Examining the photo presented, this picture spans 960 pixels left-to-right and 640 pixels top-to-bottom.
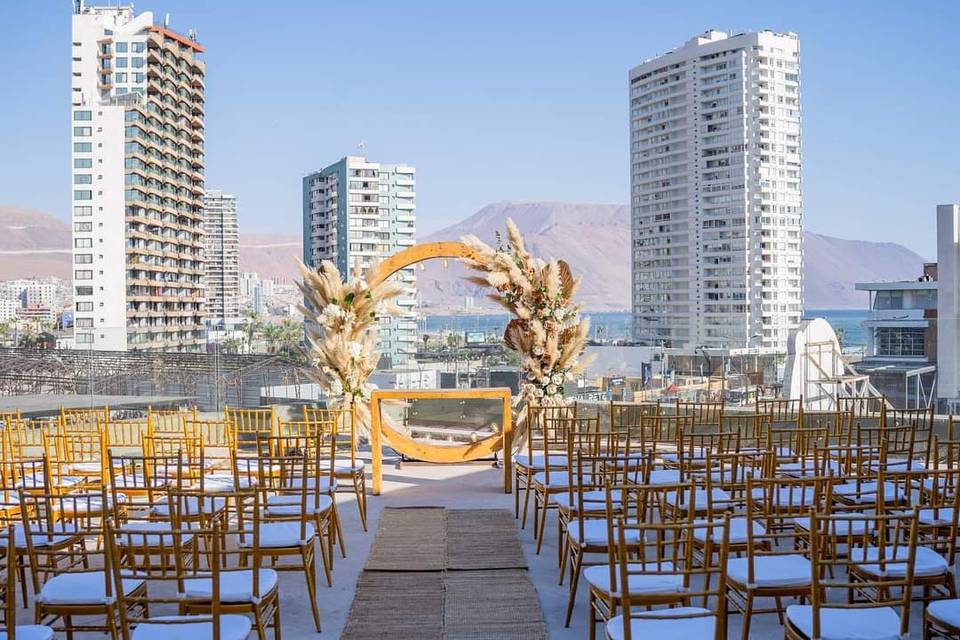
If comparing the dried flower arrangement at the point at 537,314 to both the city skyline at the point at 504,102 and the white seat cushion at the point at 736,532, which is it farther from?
the city skyline at the point at 504,102

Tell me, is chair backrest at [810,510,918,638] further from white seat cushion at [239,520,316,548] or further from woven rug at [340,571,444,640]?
white seat cushion at [239,520,316,548]

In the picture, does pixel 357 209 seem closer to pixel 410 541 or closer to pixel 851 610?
pixel 410 541

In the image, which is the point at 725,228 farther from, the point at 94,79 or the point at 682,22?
the point at 94,79

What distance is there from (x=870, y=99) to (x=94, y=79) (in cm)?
8543

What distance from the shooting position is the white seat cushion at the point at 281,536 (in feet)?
14.5

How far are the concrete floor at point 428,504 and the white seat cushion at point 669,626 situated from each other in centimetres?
101

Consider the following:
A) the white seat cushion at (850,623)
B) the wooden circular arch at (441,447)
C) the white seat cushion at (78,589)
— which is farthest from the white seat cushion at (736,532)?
the wooden circular arch at (441,447)

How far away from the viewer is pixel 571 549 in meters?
4.83

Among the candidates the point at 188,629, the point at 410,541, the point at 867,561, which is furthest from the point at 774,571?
the point at 410,541

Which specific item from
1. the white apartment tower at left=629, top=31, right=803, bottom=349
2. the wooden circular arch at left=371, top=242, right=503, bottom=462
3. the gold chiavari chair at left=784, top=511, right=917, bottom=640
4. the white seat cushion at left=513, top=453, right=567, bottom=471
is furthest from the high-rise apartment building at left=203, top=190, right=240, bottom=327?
the gold chiavari chair at left=784, top=511, right=917, bottom=640

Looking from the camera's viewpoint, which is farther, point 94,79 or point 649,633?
point 94,79

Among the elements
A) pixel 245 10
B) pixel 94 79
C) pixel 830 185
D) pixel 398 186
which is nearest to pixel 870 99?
pixel 830 185

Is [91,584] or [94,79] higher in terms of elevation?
[94,79]

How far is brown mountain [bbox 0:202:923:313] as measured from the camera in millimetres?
94444
